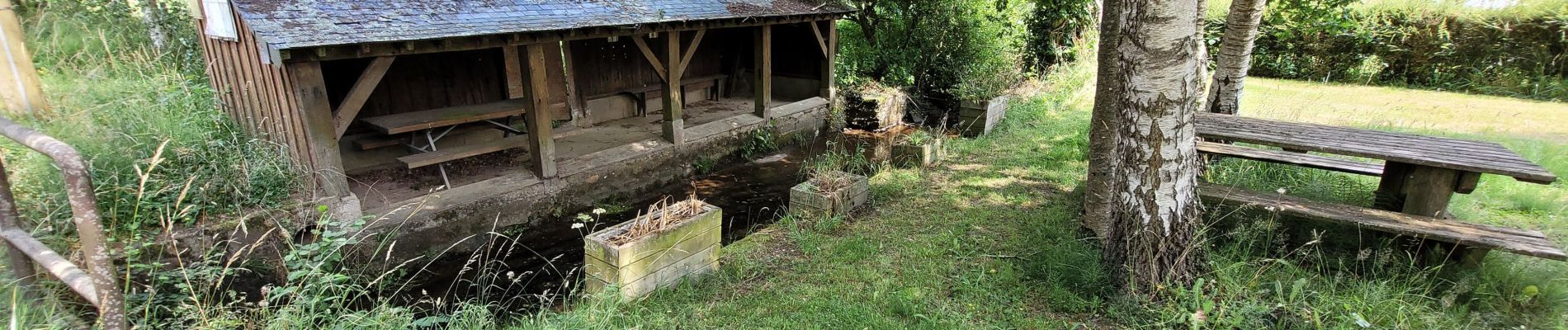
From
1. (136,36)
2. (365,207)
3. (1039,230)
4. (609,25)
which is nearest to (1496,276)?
(1039,230)

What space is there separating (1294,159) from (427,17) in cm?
619

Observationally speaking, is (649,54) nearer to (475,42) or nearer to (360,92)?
(475,42)

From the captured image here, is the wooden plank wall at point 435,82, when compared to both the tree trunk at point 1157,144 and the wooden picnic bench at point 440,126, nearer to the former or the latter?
the wooden picnic bench at point 440,126

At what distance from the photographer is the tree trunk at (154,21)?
24.8 ft

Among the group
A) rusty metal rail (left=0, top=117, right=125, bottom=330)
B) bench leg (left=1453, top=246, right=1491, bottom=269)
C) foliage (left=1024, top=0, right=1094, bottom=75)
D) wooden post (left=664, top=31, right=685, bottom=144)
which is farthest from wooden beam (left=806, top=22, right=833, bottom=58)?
rusty metal rail (left=0, top=117, right=125, bottom=330)

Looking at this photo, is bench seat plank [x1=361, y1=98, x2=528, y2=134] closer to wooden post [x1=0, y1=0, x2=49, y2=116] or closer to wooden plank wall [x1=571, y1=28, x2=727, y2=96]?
wooden plank wall [x1=571, y1=28, x2=727, y2=96]

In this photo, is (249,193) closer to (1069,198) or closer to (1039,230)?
(1039,230)

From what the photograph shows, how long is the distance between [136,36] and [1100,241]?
972cm

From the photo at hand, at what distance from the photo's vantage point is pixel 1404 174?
4086 mm

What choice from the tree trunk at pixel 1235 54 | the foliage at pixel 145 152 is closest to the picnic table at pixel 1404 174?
the tree trunk at pixel 1235 54

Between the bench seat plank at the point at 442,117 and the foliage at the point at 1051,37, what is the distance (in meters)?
8.58

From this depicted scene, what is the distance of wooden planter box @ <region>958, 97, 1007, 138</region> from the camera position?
9.04 metres

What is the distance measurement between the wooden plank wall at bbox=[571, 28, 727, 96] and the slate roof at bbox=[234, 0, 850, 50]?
1.36 meters

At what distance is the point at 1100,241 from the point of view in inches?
166
